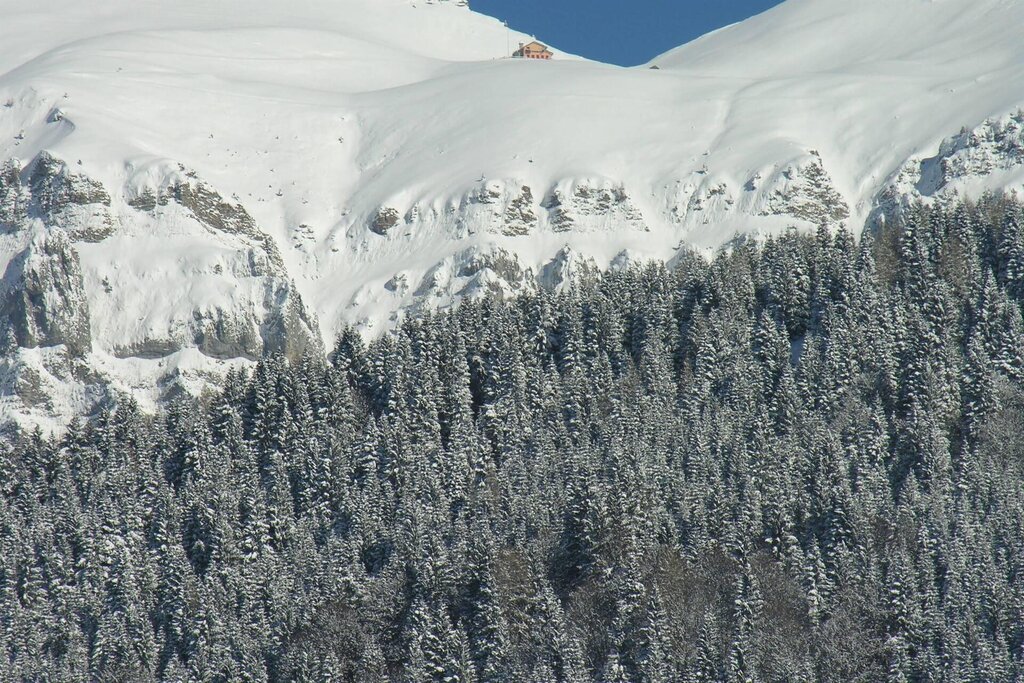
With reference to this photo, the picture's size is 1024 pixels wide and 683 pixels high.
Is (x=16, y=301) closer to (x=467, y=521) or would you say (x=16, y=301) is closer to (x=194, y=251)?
(x=194, y=251)

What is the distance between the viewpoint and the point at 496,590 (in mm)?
113875

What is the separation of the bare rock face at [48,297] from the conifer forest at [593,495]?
15596mm

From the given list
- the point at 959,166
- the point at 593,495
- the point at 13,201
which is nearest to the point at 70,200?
the point at 13,201

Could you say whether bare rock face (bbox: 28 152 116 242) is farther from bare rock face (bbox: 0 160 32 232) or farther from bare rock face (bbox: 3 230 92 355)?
bare rock face (bbox: 3 230 92 355)

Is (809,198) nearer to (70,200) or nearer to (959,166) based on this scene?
(959,166)

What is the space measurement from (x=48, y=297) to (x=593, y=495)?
270 ft

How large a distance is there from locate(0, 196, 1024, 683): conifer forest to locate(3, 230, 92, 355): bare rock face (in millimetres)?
15596

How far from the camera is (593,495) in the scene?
118312 millimetres

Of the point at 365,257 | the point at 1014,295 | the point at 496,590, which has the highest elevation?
the point at 365,257

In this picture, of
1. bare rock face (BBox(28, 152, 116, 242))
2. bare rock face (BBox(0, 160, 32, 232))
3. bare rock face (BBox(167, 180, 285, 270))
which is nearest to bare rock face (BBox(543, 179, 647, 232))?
bare rock face (BBox(167, 180, 285, 270))

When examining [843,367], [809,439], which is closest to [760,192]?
[843,367]

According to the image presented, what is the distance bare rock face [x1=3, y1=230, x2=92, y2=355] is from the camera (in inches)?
6978

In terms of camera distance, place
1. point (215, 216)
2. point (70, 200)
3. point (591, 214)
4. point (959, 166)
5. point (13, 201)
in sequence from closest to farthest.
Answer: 1. point (959, 166)
2. point (70, 200)
3. point (13, 201)
4. point (591, 214)
5. point (215, 216)

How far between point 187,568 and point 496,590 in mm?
26060
